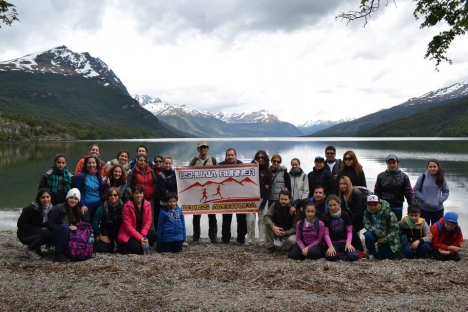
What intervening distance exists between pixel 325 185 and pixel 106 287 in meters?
Answer: 5.70

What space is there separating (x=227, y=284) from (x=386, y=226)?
3.92 meters

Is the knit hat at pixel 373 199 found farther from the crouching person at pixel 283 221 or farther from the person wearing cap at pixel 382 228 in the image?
the crouching person at pixel 283 221

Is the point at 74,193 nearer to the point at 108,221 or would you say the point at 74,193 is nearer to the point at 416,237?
the point at 108,221

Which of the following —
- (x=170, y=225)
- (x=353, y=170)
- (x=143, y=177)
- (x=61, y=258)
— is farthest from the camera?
(x=143, y=177)

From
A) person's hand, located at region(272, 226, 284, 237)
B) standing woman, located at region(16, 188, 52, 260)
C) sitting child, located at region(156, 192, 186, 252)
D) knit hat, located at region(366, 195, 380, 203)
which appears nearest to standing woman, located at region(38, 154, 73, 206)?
standing woman, located at region(16, 188, 52, 260)

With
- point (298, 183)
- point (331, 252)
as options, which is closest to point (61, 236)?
point (298, 183)

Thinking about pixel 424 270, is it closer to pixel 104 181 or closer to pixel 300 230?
pixel 300 230

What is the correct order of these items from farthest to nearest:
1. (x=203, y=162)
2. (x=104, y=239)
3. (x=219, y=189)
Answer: (x=219, y=189) → (x=203, y=162) → (x=104, y=239)

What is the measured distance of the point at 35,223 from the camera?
779 centimetres

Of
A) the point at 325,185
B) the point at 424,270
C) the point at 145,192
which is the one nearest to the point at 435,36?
the point at 325,185

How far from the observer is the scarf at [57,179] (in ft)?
27.4

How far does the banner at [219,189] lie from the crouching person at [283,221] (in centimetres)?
106

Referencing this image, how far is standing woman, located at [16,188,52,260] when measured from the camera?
7699 mm

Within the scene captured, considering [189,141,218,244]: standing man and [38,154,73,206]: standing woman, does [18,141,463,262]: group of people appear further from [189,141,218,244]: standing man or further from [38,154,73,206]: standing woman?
[189,141,218,244]: standing man
